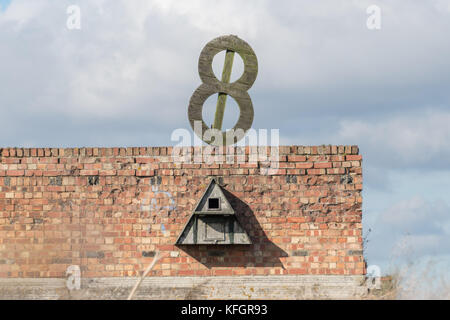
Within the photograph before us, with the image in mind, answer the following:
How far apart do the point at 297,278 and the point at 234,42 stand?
13.6ft

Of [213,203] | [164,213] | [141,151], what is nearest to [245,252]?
[213,203]

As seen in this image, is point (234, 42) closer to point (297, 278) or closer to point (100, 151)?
point (100, 151)

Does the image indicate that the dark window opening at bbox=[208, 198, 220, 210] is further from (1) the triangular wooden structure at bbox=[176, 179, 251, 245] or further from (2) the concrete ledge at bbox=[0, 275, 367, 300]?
(2) the concrete ledge at bbox=[0, 275, 367, 300]

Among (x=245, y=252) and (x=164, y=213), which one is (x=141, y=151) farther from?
(x=245, y=252)

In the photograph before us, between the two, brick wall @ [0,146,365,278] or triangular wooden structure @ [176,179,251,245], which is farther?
brick wall @ [0,146,365,278]

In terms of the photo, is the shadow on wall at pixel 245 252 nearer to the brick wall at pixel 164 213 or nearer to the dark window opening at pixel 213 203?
the brick wall at pixel 164 213

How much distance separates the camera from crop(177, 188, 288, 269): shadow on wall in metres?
11.5

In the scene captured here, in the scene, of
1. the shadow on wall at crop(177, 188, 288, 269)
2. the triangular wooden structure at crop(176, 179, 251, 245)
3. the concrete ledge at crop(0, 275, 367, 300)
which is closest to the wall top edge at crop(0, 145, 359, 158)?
the triangular wooden structure at crop(176, 179, 251, 245)

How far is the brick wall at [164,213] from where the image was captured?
37.7 feet

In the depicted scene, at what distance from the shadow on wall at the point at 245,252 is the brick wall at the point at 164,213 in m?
0.02

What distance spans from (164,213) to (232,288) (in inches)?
64.5

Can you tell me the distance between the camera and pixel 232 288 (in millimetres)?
11367

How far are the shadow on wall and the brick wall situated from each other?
2 centimetres
